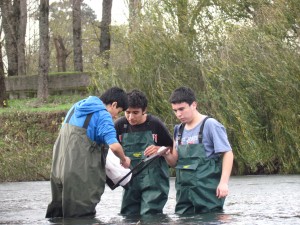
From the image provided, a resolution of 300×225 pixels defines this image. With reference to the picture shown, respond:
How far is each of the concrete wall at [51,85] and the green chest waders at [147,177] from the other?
2728cm

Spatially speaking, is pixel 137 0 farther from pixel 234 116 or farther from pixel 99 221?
pixel 99 221

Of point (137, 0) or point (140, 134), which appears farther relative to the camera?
point (137, 0)

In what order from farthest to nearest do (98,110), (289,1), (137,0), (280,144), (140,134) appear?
(137,0) → (289,1) → (280,144) → (140,134) → (98,110)

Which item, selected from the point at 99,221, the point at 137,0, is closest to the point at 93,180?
the point at 99,221

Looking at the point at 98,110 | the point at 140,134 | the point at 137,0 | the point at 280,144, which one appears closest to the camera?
the point at 98,110

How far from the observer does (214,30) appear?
2591 centimetres

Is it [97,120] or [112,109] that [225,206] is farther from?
[97,120]

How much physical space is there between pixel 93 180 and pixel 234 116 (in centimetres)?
1357

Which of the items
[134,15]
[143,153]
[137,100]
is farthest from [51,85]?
[137,100]

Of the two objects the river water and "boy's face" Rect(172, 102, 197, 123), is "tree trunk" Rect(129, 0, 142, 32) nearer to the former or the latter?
the river water

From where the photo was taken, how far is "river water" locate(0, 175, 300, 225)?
10.3 meters

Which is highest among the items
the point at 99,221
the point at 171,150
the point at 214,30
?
the point at 214,30

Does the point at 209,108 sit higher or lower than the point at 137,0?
lower

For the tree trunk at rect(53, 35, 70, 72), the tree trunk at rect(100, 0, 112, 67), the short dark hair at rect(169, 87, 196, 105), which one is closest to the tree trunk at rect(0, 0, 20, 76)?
the tree trunk at rect(53, 35, 70, 72)
